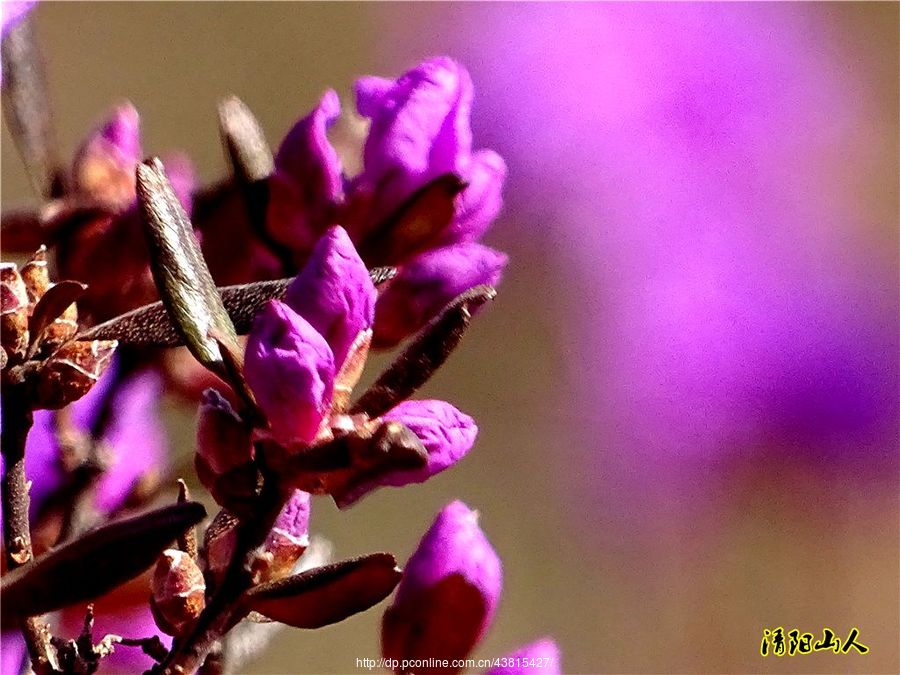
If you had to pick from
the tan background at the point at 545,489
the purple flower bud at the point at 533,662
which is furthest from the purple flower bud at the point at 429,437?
the tan background at the point at 545,489

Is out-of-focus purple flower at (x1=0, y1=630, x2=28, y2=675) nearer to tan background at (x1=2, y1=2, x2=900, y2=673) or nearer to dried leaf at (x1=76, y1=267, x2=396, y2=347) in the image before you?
dried leaf at (x1=76, y1=267, x2=396, y2=347)

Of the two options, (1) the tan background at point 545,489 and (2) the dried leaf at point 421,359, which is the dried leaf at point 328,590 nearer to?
(2) the dried leaf at point 421,359

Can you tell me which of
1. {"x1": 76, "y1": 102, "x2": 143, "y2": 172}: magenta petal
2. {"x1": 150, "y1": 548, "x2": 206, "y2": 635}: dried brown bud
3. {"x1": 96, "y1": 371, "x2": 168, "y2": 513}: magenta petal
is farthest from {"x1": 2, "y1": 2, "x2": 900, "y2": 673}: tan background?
{"x1": 150, "y1": 548, "x2": 206, "y2": 635}: dried brown bud

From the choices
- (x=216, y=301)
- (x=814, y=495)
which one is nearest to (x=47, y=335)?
(x=216, y=301)

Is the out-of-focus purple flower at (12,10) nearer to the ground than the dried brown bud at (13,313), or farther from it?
farther from it

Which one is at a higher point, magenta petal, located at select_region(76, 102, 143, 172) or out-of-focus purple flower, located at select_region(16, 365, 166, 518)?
magenta petal, located at select_region(76, 102, 143, 172)

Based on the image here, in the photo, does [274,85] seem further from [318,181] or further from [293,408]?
[293,408]

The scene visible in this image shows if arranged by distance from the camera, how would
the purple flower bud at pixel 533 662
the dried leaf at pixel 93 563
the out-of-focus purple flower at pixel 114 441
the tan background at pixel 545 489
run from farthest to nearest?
the tan background at pixel 545 489 < the out-of-focus purple flower at pixel 114 441 < the purple flower bud at pixel 533 662 < the dried leaf at pixel 93 563
